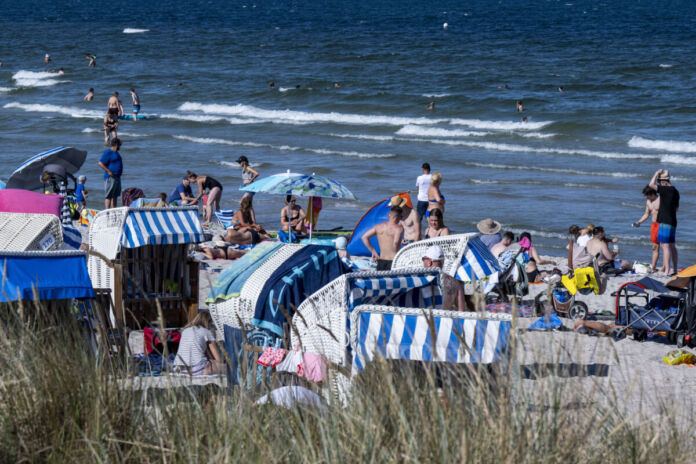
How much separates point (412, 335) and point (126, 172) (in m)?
18.6

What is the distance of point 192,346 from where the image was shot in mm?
6902

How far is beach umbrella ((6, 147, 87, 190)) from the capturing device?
15.1 meters

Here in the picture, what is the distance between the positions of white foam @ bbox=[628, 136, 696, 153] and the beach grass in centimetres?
2444

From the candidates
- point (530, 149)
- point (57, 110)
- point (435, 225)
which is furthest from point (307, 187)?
point (57, 110)

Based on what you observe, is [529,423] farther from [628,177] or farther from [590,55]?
[590,55]

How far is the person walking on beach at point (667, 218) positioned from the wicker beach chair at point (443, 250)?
488 cm

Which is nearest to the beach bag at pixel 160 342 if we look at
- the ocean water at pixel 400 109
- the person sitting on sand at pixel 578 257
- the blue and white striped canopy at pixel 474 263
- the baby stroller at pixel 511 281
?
the blue and white striped canopy at pixel 474 263

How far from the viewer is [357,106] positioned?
123 feet

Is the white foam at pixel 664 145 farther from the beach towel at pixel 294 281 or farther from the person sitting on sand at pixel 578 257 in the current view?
the beach towel at pixel 294 281

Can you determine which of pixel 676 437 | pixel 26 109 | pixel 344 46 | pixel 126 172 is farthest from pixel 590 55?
pixel 676 437

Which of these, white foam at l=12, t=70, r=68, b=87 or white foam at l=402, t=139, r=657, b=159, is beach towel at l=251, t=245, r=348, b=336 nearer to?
white foam at l=402, t=139, r=657, b=159

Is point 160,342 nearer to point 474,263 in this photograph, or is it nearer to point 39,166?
point 474,263

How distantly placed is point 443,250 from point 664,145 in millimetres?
20337

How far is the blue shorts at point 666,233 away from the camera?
40.8ft
